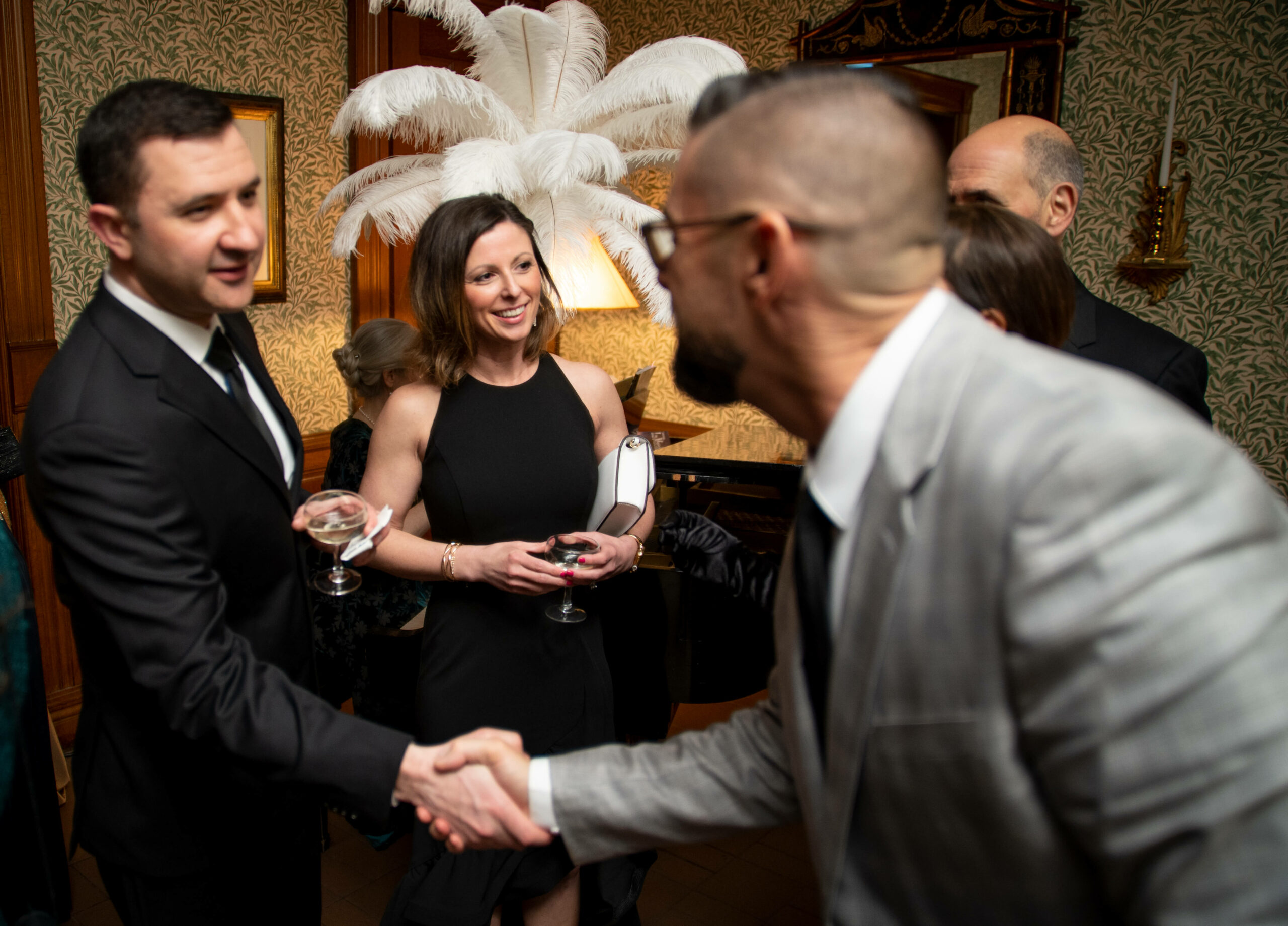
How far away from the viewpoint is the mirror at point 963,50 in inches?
141

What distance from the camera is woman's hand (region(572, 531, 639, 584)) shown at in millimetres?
1853

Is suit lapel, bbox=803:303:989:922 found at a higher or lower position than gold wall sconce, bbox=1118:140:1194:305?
lower

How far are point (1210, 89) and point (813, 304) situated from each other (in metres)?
3.36

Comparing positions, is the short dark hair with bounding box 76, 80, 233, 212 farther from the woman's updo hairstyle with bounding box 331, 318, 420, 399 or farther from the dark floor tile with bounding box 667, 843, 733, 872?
the dark floor tile with bounding box 667, 843, 733, 872

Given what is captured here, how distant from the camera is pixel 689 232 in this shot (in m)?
0.95

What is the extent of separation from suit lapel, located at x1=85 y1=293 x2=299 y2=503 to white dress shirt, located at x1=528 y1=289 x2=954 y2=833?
0.90 m

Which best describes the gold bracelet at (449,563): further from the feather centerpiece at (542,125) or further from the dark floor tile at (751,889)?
the dark floor tile at (751,889)

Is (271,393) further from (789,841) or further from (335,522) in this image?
(789,841)

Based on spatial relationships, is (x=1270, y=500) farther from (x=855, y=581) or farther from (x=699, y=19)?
(x=699, y=19)

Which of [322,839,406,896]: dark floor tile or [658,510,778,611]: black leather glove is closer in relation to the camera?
[658,510,778,611]: black leather glove

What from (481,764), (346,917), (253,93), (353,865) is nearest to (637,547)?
(481,764)

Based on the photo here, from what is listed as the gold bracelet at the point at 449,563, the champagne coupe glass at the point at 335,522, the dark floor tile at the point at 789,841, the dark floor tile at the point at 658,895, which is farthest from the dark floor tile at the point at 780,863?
the champagne coupe glass at the point at 335,522

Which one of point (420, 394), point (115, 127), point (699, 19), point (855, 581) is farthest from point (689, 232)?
point (699, 19)

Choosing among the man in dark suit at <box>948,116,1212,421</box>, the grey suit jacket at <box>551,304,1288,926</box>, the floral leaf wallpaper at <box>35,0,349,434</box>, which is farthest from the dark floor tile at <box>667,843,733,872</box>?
the floral leaf wallpaper at <box>35,0,349,434</box>
